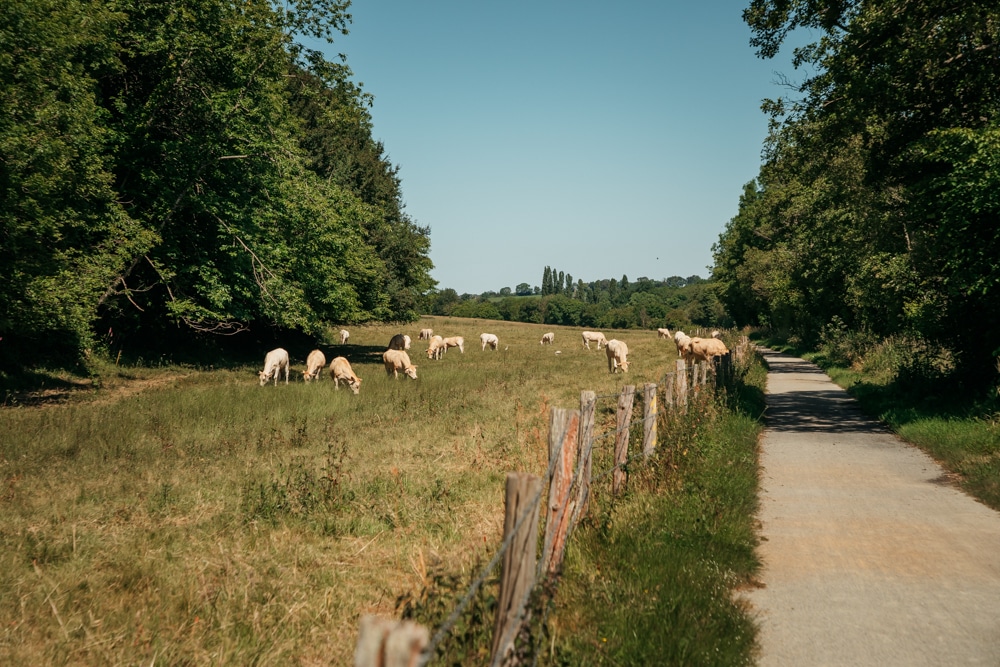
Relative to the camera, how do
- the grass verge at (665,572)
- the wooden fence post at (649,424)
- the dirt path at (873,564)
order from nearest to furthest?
the grass verge at (665,572), the dirt path at (873,564), the wooden fence post at (649,424)

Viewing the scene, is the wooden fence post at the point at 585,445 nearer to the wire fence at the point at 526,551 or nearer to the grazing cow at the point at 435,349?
the wire fence at the point at 526,551

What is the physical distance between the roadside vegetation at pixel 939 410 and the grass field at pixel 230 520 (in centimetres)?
621

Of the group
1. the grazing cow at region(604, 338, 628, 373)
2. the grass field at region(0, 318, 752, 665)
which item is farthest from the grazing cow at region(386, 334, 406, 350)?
the grass field at region(0, 318, 752, 665)

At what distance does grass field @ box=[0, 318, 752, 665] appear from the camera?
17.1 feet

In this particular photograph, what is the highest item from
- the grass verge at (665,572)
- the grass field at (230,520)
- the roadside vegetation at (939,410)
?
the roadside vegetation at (939,410)

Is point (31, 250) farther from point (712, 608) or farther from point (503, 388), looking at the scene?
point (712, 608)

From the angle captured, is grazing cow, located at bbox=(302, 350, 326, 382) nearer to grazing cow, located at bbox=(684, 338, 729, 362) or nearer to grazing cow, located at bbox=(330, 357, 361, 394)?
grazing cow, located at bbox=(330, 357, 361, 394)

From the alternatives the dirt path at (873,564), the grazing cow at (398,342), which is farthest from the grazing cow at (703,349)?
the grazing cow at (398,342)

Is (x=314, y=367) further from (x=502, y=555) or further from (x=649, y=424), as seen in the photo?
(x=502, y=555)

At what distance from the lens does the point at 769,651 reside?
15.9 ft

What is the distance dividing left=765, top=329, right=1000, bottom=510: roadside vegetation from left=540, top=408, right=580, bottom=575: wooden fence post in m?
6.69

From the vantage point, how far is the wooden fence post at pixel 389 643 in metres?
1.88

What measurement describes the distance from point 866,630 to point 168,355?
27.1 m

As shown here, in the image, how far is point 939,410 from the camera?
1438 cm
